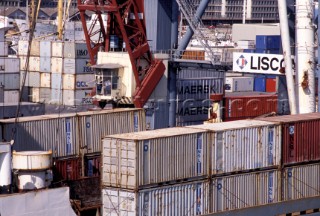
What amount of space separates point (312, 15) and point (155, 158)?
1132 centimetres

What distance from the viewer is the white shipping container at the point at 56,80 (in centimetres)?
5717

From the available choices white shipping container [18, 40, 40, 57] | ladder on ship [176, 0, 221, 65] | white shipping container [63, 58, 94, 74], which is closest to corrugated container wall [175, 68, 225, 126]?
ladder on ship [176, 0, 221, 65]

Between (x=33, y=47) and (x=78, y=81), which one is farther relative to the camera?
(x=33, y=47)

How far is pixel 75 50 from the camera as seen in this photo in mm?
56625

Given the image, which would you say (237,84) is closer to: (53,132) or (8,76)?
(8,76)

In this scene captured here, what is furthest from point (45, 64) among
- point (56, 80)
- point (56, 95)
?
point (56, 95)

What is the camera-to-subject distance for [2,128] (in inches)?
1133

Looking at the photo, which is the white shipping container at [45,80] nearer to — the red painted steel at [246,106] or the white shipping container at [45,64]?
the white shipping container at [45,64]

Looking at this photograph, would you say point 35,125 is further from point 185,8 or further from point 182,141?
point 185,8

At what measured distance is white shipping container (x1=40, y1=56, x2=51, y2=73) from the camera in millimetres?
58219

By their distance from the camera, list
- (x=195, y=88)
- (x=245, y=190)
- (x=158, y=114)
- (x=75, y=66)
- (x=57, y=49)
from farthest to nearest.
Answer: (x=57, y=49) < (x=75, y=66) < (x=195, y=88) < (x=158, y=114) < (x=245, y=190)

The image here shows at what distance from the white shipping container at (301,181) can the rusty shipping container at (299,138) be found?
259 mm

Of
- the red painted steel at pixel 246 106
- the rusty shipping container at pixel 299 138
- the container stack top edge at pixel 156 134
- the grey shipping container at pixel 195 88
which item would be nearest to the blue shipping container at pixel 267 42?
the grey shipping container at pixel 195 88

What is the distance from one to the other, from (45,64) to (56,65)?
1280 mm
